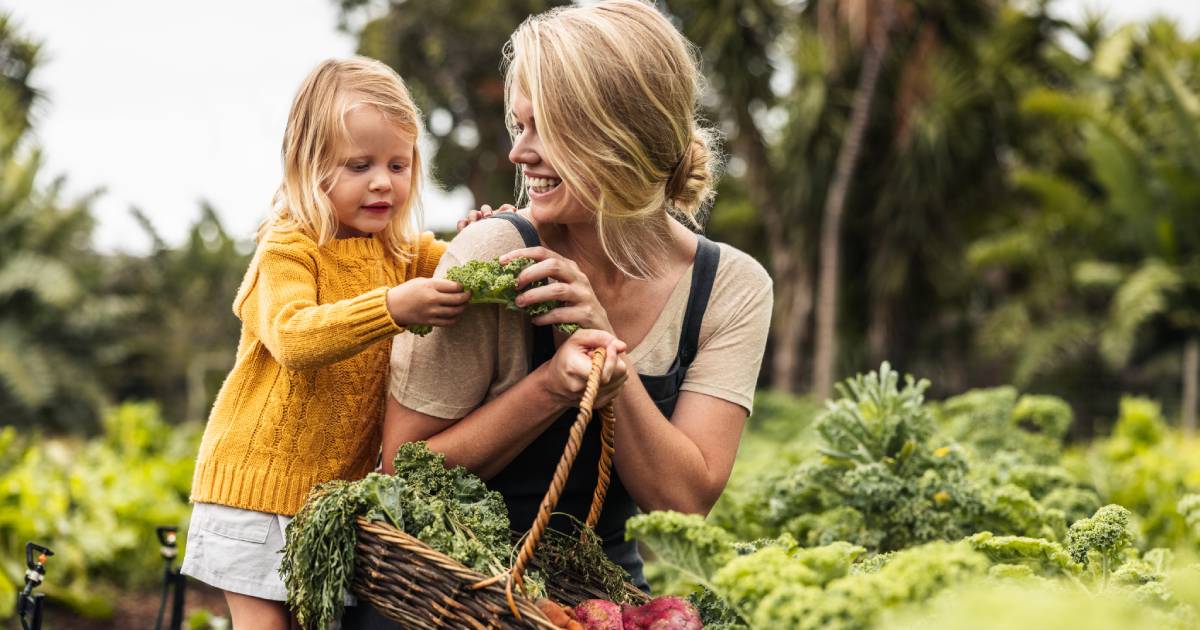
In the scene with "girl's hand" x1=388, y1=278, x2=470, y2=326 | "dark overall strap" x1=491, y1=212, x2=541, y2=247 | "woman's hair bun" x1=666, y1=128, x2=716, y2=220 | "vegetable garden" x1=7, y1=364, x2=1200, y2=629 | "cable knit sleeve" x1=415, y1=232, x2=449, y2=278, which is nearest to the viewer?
"vegetable garden" x1=7, y1=364, x2=1200, y2=629

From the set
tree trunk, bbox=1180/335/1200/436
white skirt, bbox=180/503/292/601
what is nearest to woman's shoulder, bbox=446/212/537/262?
white skirt, bbox=180/503/292/601

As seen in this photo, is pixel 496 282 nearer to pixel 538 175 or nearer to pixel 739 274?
pixel 538 175

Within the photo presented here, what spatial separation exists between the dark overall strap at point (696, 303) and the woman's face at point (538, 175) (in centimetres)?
30

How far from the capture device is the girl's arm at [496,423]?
6.65 ft

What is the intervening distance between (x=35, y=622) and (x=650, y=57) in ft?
5.48

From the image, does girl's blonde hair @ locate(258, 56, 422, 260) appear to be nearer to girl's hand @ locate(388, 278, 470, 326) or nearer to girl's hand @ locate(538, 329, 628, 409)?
girl's hand @ locate(388, 278, 470, 326)

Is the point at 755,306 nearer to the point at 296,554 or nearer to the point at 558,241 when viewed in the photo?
the point at 558,241

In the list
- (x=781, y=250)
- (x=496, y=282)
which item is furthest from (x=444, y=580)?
(x=781, y=250)

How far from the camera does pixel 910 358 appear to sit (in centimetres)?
1523

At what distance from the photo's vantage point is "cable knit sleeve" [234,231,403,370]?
6.86 ft

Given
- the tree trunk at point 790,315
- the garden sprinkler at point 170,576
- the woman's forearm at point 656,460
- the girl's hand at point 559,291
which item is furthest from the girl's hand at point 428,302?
the tree trunk at point 790,315

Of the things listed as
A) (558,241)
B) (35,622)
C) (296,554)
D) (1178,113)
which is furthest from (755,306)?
(1178,113)

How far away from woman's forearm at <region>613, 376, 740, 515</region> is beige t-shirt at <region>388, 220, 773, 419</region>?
0.52 feet

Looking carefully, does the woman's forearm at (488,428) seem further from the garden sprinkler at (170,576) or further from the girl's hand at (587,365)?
the garden sprinkler at (170,576)
